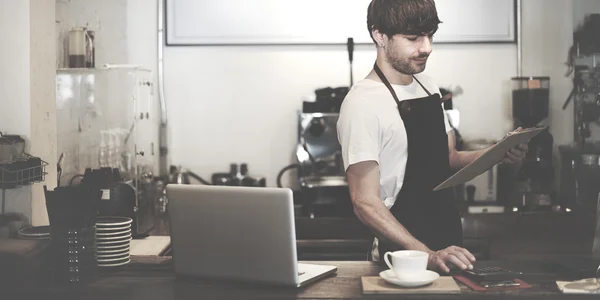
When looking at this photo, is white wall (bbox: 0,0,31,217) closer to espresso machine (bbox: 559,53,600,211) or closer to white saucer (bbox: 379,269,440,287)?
white saucer (bbox: 379,269,440,287)

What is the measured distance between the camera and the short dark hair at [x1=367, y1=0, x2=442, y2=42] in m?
2.79

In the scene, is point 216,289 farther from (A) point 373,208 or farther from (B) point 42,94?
(B) point 42,94

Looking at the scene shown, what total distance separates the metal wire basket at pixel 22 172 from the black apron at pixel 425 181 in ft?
5.15

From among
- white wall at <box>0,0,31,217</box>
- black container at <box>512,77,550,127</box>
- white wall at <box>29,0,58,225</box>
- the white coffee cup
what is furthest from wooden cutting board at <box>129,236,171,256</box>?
black container at <box>512,77,550,127</box>

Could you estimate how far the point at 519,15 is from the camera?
496 centimetres

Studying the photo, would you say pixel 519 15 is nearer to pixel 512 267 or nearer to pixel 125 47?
pixel 125 47

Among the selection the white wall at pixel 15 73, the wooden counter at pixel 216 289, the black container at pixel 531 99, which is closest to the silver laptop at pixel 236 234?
the wooden counter at pixel 216 289

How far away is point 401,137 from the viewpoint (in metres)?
2.80

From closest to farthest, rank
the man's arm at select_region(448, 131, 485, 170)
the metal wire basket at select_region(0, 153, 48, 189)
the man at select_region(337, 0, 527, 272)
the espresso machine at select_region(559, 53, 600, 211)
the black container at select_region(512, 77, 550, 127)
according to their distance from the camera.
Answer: the man at select_region(337, 0, 527, 272), the man's arm at select_region(448, 131, 485, 170), the metal wire basket at select_region(0, 153, 48, 189), the espresso machine at select_region(559, 53, 600, 211), the black container at select_region(512, 77, 550, 127)

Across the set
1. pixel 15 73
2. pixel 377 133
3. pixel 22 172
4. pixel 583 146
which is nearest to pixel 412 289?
pixel 377 133

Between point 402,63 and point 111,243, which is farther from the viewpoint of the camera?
point 402,63

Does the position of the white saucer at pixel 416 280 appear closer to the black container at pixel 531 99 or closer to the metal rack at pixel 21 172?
the metal rack at pixel 21 172

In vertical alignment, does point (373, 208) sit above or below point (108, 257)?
above

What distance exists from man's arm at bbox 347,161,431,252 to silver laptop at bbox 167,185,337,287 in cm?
32
